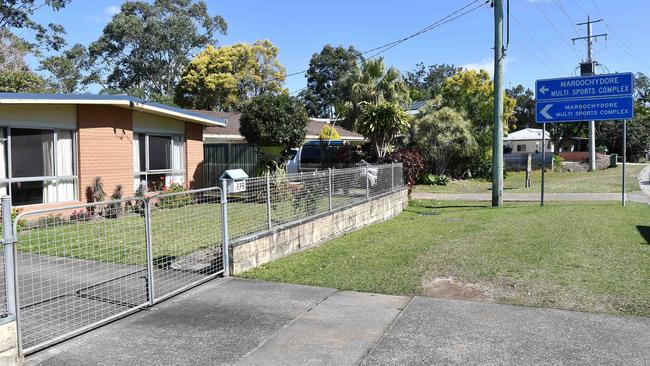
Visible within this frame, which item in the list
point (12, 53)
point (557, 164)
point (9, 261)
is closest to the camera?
point (9, 261)

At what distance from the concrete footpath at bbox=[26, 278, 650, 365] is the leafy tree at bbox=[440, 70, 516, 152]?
74.7ft

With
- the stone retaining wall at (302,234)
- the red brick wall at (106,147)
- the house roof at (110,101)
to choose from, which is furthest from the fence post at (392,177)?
the red brick wall at (106,147)

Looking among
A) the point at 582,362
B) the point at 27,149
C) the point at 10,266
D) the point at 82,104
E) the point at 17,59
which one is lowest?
the point at 582,362

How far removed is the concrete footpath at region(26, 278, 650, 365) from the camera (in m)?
4.17

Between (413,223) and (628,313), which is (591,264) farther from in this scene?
(413,223)

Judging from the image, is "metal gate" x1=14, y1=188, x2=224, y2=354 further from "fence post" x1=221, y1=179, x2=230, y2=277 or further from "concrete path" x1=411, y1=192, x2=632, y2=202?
"concrete path" x1=411, y1=192, x2=632, y2=202

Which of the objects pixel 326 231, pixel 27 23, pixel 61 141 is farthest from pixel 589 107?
pixel 27 23

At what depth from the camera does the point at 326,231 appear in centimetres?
932

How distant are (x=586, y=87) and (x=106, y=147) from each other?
13.5 metres

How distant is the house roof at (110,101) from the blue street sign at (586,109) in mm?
10041

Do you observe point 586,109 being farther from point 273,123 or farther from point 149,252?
point 149,252

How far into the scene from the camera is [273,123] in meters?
15.6

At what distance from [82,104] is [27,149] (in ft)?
5.26

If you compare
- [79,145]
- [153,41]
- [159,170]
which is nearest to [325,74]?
[153,41]
